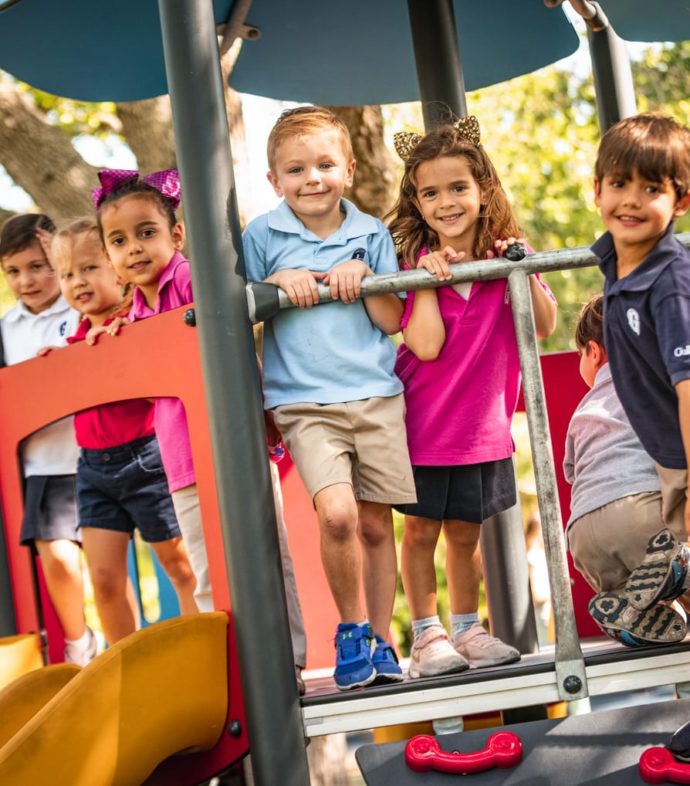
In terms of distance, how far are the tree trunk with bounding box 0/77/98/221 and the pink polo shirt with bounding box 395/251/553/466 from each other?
207 inches

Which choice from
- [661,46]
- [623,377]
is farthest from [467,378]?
[661,46]

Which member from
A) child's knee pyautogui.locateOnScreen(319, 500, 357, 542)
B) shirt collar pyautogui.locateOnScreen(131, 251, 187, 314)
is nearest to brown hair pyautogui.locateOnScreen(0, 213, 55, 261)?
shirt collar pyautogui.locateOnScreen(131, 251, 187, 314)

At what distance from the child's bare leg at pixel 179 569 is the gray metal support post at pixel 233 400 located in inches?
51.3

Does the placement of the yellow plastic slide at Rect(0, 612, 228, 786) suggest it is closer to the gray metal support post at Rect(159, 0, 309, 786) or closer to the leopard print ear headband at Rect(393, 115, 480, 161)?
the gray metal support post at Rect(159, 0, 309, 786)

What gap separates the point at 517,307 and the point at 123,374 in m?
1.22

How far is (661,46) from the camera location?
12.8 m

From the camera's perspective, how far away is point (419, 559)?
136 inches

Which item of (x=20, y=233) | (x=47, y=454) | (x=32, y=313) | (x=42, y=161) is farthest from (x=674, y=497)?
(x=42, y=161)

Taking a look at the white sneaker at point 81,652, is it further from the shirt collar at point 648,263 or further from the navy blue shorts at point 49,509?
the shirt collar at point 648,263

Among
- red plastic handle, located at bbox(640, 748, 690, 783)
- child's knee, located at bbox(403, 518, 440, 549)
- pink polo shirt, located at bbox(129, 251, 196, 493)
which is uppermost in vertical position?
pink polo shirt, located at bbox(129, 251, 196, 493)

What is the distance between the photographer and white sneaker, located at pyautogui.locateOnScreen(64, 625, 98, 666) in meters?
4.38

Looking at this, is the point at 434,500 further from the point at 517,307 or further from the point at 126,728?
the point at 126,728

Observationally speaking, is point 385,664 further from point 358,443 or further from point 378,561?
point 358,443

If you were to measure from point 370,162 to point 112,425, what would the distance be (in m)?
3.78
